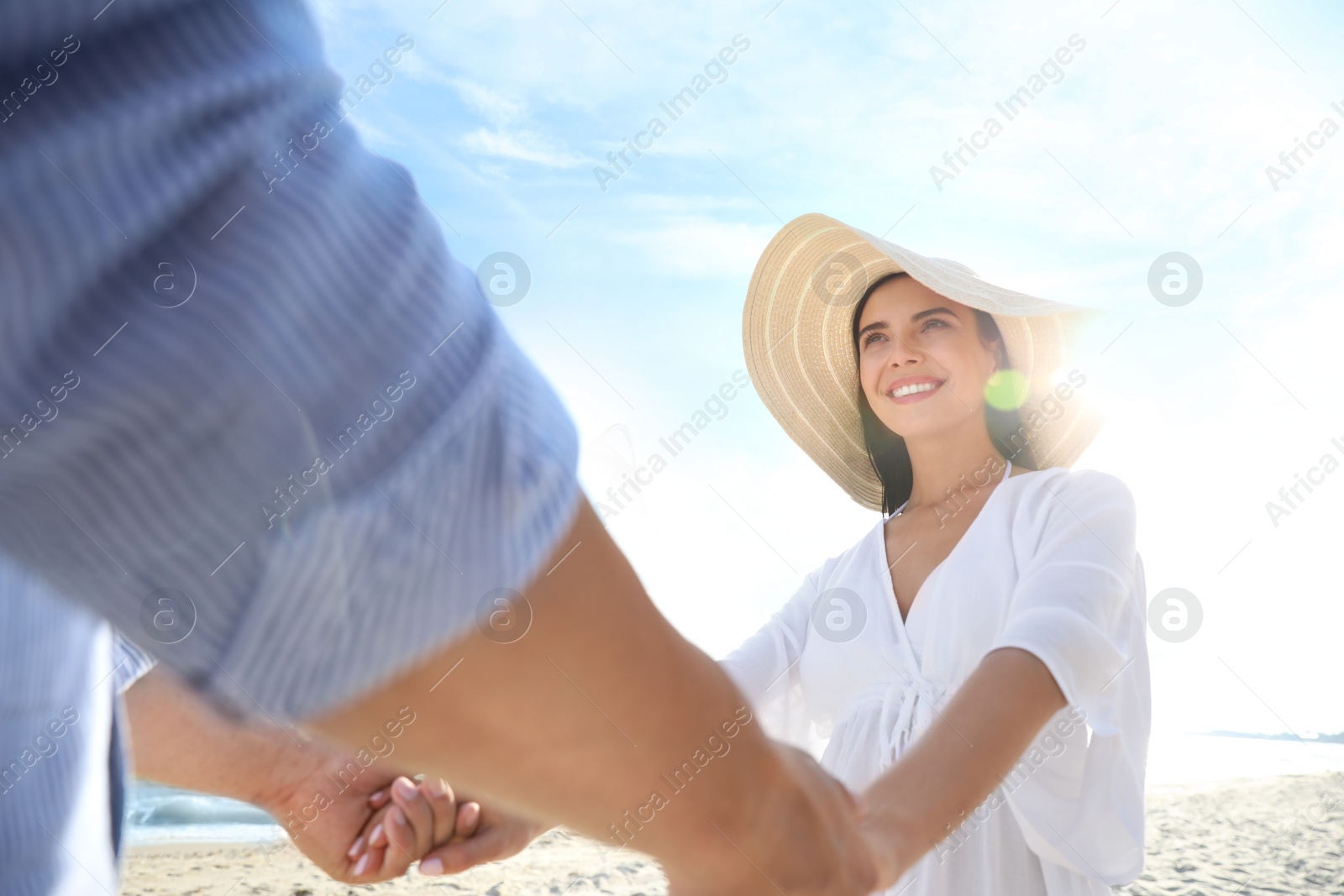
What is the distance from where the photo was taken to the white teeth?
2.68 meters

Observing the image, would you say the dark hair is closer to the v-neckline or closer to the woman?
the woman

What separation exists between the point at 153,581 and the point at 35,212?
16cm

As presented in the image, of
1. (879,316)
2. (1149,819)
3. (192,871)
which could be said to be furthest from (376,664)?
(1149,819)

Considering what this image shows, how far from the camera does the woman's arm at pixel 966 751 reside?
1.41m

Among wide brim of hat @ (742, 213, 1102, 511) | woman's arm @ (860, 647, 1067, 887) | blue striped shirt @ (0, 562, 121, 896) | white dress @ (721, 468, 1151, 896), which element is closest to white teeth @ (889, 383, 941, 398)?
wide brim of hat @ (742, 213, 1102, 511)

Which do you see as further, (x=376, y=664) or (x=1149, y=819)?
(x=1149, y=819)

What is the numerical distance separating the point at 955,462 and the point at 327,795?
1966 mm

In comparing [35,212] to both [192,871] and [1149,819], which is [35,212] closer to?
[192,871]

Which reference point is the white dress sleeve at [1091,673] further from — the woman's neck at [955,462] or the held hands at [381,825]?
the held hands at [381,825]

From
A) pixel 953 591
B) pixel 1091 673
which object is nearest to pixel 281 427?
pixel 1091 673

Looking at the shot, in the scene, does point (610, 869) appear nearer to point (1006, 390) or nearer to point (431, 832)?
point (1006, 390)

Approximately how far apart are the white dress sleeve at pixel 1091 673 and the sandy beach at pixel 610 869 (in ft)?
13.1

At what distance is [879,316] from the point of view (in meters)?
2.91

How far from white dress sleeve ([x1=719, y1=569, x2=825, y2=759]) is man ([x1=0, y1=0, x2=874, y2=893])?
6.49ft
